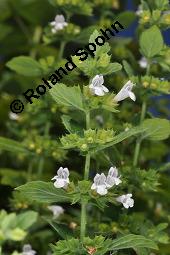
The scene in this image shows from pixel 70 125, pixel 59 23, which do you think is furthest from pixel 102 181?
pixel 59 23

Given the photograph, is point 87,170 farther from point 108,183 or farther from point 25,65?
point 25,65

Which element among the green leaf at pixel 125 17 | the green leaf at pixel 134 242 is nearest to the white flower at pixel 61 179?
the green leaf at pixel 134 242

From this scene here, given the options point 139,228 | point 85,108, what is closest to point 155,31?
point 85,108

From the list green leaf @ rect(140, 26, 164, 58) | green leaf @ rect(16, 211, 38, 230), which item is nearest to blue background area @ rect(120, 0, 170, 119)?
green leaf @ rect(140, 26, 164, 58)

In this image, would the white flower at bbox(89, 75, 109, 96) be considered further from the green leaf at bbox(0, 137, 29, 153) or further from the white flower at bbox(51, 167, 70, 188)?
the green leaf at bbox(0, 137, 29, 153)

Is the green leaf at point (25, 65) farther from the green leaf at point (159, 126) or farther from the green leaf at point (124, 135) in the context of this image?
the green leaf at point (124, 135)

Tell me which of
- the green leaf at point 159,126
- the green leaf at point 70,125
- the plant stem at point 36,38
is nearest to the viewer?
the green leaf at point 70,125

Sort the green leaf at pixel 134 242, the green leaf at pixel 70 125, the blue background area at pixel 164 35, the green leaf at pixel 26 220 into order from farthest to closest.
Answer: the blue background area at pixel 164 35 → the green leaf at pixel 70 125 → the green leaf at pixel 134 242 → the green leaf at pixel 26 220

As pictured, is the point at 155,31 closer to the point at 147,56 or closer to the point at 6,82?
the point at 147,56

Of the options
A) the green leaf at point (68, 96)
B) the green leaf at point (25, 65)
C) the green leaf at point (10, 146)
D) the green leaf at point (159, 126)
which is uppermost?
the green leaf at point (25, 65)
